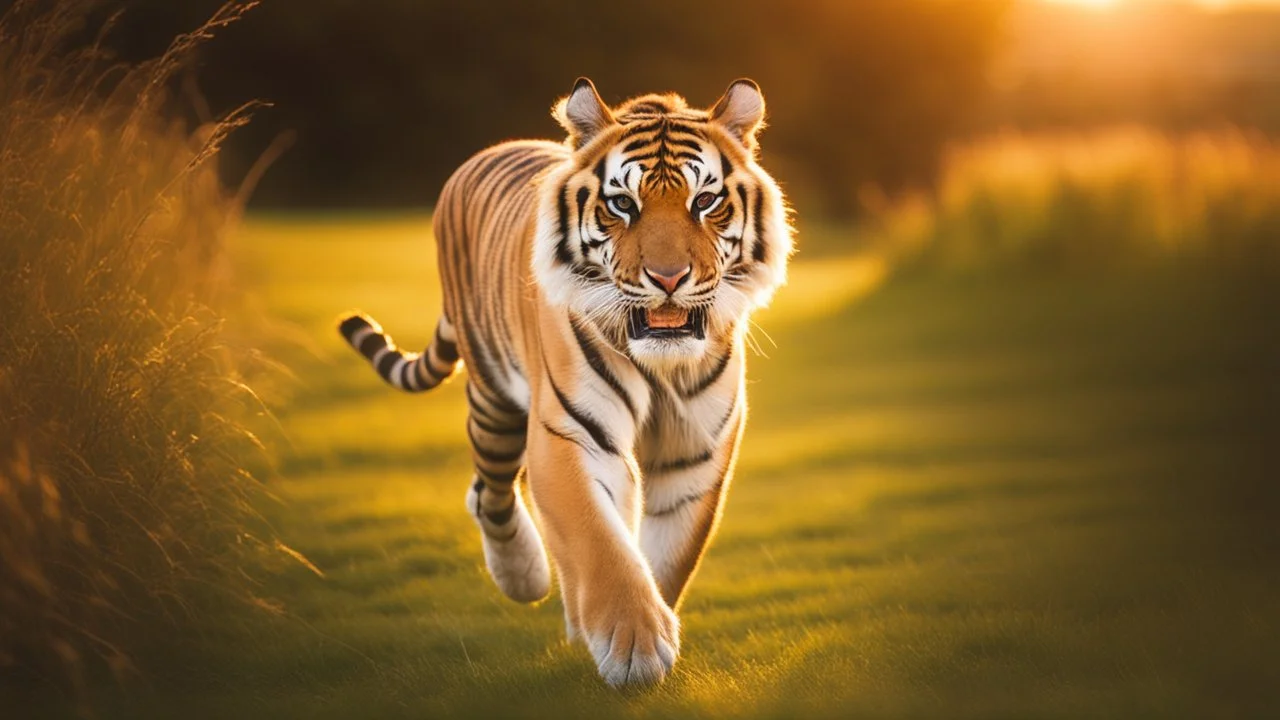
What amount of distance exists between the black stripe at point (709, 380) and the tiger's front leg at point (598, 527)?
0.17m

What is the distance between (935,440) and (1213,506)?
2.39m

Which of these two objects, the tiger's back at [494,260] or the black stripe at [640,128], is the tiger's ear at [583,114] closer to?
the black stripe at [640,128]

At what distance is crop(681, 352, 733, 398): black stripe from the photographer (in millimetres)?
3857

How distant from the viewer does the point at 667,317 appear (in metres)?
3.64

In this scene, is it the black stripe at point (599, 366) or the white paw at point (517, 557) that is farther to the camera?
the white paw at point (517, 557)

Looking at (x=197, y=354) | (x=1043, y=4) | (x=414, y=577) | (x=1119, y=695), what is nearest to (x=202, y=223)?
(x=414, y=577)

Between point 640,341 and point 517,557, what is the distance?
1.39 metres

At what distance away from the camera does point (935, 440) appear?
8328 mm

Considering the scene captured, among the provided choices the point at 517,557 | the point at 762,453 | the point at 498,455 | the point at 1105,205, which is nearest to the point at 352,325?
the point at 498,455

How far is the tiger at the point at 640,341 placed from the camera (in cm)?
356

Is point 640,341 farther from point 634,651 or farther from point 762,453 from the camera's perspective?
point 762,453

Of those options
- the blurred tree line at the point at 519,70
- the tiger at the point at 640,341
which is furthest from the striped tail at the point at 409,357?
the blurred tree line at the point at 519,70

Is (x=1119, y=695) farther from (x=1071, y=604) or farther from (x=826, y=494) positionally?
(x=826, y=494)

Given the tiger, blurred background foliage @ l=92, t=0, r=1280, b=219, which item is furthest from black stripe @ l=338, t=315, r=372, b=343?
blurred background foliage @ l=92, t=0, r=1280, b=219
